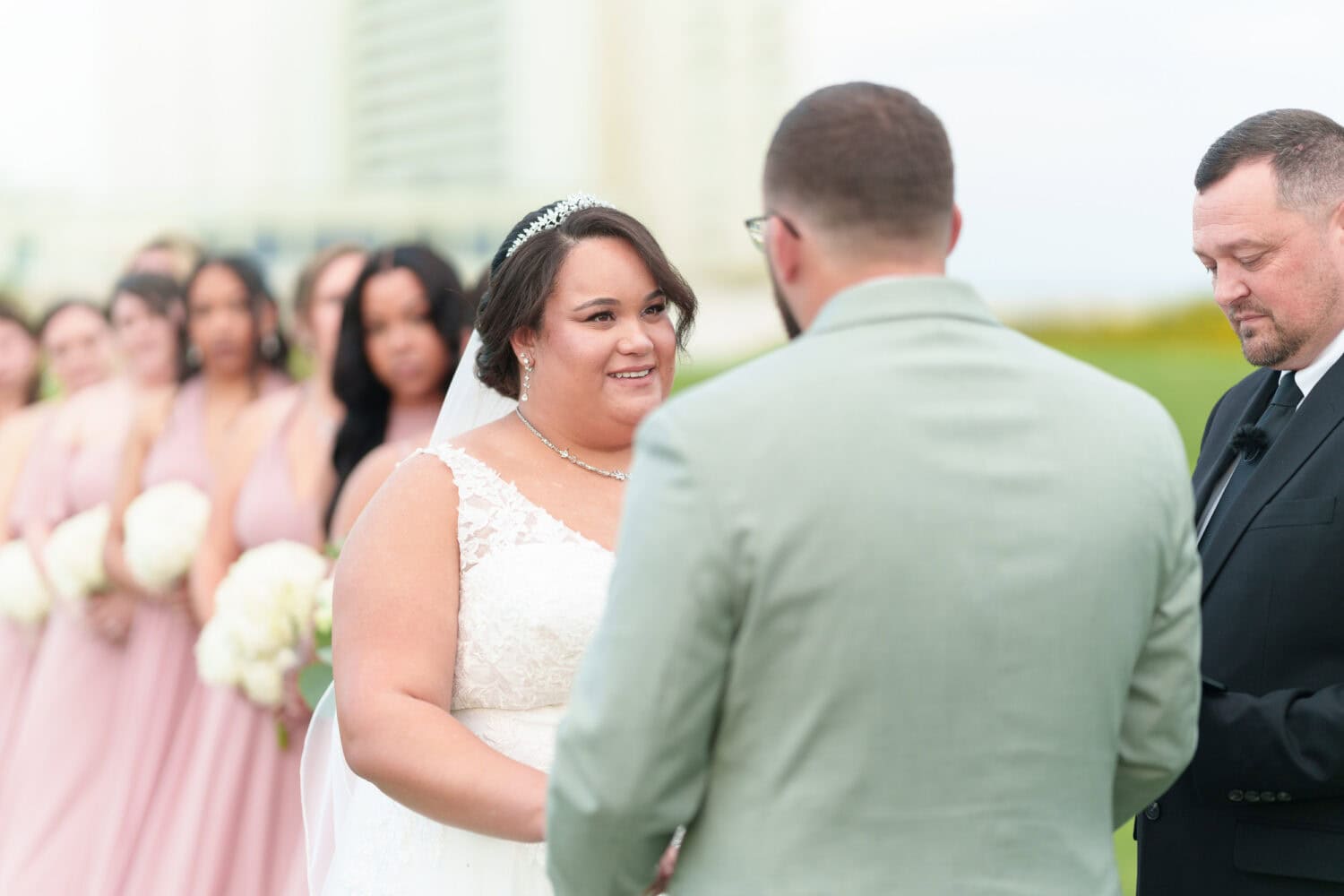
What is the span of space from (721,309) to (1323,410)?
11.2m

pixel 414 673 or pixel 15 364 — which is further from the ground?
pixel 414 673

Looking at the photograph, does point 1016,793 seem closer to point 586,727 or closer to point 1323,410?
point 586,727

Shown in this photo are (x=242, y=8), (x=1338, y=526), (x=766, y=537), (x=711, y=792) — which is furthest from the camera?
(x=242, y=8)

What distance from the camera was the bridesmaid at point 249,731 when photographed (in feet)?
19.0

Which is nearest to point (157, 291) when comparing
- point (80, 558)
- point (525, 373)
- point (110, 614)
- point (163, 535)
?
point (80, 558)

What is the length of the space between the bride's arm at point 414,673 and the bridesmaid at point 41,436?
5.43 metres

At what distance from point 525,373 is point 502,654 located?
→ 652mm

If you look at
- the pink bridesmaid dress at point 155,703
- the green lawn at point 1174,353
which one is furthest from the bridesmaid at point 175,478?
the green lawn at point 1174,353

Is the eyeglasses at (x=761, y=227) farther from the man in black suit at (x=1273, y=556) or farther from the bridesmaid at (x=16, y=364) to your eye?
the bridesmaid at (x=16, y=364)

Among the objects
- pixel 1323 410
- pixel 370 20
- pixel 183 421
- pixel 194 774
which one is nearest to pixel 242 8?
pixel 370 20

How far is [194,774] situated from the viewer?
19.9 ft

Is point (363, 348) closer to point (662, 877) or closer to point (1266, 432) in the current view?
point (1266, 432)

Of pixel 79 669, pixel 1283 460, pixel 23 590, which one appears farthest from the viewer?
pixel 23 590

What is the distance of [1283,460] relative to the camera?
2844 millimetres
